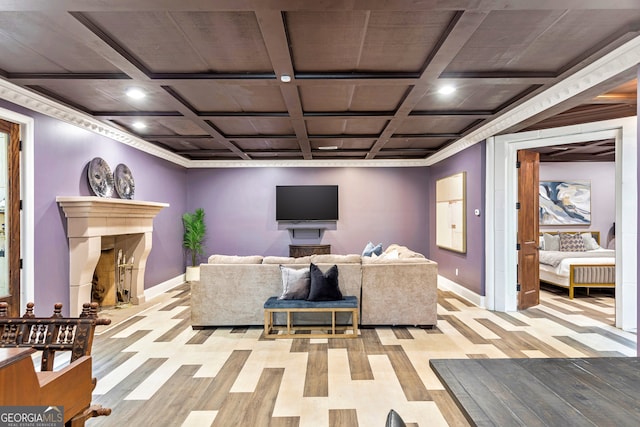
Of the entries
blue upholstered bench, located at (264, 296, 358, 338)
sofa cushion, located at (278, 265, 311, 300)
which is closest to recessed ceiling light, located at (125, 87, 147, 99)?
sofa cushion, located at (278, 265, 311, 300)

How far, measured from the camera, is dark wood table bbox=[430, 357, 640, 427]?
1025mm

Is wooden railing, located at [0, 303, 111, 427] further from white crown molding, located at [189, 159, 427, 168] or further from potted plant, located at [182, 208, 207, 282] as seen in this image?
white crown molding, located at [189, 159, 427, 168]

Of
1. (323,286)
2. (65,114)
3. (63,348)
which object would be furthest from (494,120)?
(65,114)

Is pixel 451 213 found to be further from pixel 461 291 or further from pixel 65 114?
pixel 65 114

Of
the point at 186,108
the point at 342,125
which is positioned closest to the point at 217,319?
the point at 186,108

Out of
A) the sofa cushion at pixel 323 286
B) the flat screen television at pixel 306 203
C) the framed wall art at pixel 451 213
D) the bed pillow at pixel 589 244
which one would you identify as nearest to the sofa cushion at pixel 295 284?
the sofa cushion at pixel 323 286

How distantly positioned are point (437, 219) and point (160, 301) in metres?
5.50

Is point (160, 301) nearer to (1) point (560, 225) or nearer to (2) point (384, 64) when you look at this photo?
(2) point (384, 64)

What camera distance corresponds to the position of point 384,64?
9.91 ft

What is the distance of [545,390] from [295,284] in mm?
3218

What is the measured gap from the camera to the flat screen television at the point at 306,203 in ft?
26.3

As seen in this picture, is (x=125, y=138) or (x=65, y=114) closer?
(x=65, y=114)

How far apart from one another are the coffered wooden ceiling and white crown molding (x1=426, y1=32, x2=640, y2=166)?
3.3 inches

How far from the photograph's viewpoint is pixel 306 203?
26.3ft
